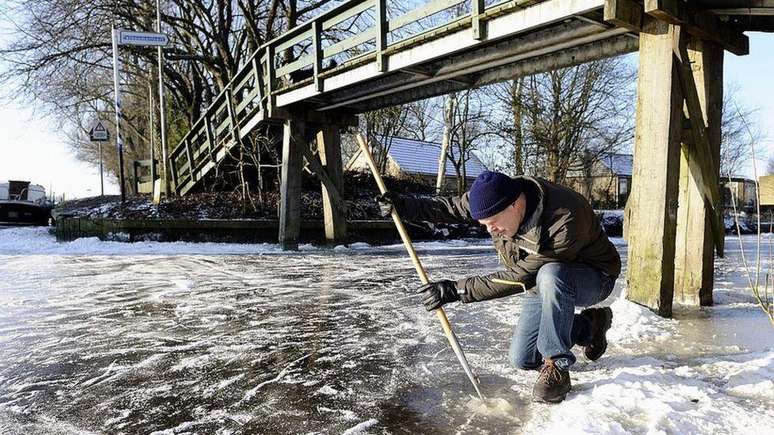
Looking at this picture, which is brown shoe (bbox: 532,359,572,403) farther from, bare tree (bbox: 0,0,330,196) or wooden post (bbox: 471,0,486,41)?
bare tree (bbox: 0,0,330,196)

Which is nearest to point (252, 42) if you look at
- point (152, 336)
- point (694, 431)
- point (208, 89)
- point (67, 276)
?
point (208, 89)

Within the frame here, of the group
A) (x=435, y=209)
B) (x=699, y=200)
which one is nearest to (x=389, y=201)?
(x=435, y=209)

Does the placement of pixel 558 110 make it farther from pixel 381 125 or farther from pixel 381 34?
pixel 381 34

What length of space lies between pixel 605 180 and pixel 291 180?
35.1 m

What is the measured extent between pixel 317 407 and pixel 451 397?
2.23ft

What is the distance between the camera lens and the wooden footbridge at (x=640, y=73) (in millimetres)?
4457

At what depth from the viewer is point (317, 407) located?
106 inches

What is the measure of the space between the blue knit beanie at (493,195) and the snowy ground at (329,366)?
95 centimetres

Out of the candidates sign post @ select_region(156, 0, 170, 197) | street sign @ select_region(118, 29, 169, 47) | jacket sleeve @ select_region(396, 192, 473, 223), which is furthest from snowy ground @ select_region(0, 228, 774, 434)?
sign post @ select_region(156, 0, 170, 197)

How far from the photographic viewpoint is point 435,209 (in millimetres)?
3162

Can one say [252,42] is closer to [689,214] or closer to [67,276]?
[67,276]

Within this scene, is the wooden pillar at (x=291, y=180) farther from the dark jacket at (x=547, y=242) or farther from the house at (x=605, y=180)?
the house at (x=605, y=180)

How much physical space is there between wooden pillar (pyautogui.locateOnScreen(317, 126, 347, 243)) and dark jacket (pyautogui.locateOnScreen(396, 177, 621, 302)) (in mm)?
7928

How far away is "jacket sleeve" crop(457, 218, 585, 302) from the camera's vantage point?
254cm
